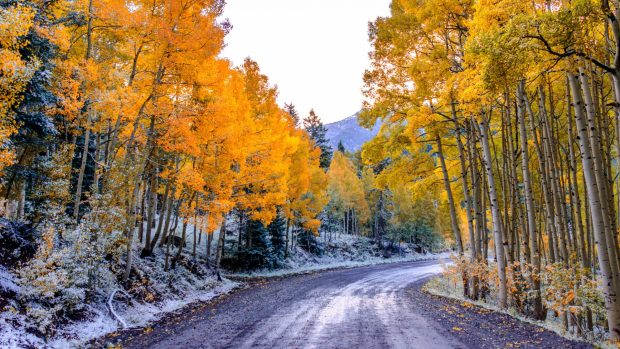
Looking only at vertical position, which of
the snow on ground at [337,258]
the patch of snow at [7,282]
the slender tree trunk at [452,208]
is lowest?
the snow on ground at [337,258]

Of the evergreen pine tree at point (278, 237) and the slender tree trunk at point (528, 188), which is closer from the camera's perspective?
the slender tree trunk at point (528, 188)

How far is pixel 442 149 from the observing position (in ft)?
48.1

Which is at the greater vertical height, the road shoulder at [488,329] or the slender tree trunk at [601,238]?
the slender tree trunk at [601,238]

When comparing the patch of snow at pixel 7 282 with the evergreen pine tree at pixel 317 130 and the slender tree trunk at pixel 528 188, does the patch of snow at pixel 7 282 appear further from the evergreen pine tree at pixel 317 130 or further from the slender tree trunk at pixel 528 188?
the evergreen pine tree at pixel 317 130

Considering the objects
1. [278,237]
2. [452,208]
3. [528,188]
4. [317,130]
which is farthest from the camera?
[317,130]

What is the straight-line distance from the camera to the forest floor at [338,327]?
6.71m

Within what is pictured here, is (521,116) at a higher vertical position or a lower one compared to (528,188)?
higher

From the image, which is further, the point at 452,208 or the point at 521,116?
the point at 452,208

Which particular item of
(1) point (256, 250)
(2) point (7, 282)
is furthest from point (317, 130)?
(2) point (7, 282)

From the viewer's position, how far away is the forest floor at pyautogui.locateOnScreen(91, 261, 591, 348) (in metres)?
6.71

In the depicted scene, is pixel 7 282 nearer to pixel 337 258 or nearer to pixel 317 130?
pixel 337 258

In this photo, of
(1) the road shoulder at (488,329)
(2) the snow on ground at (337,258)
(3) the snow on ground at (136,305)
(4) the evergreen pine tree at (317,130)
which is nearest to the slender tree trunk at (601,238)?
(1) the road shoulder at (488,329)

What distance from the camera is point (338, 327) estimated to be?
807cm

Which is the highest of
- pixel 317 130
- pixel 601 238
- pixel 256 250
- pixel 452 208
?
pixel 317 130
